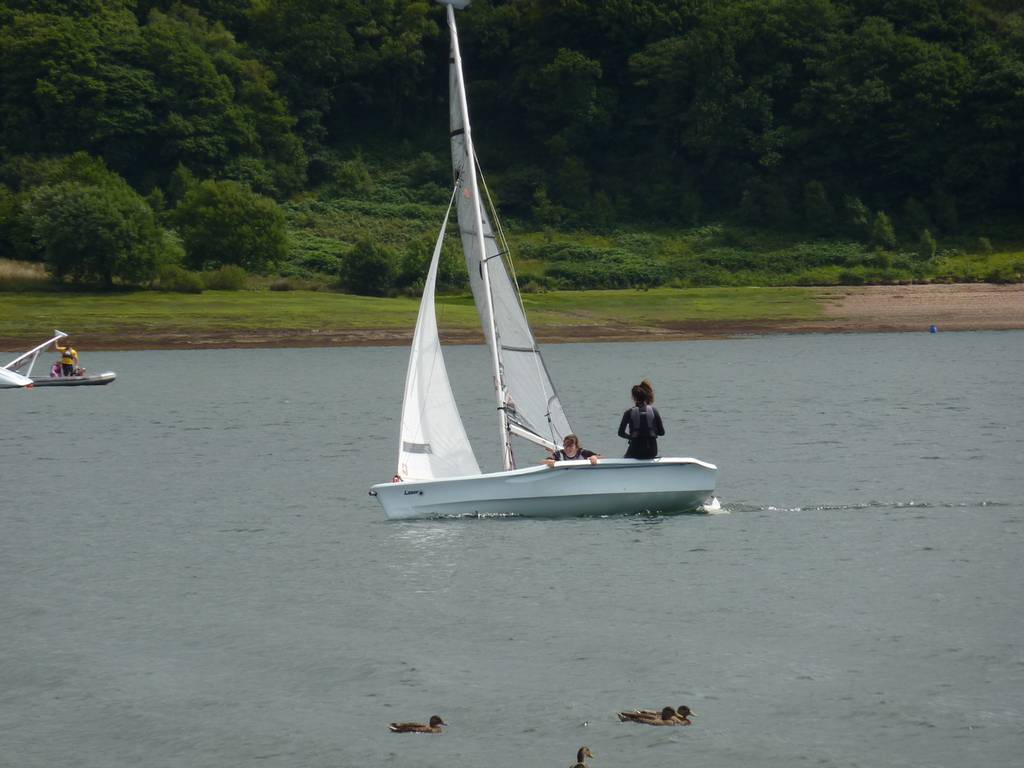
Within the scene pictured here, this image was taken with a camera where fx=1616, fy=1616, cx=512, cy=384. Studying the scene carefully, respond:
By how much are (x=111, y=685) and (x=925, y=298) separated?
77.1 meters

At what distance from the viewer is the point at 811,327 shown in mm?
86375

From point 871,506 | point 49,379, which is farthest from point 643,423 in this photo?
point 49,379

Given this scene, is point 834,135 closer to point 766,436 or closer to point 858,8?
point 858,8

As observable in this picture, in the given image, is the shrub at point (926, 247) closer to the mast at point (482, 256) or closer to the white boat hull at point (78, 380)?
the white boat hull at point (78, 380)

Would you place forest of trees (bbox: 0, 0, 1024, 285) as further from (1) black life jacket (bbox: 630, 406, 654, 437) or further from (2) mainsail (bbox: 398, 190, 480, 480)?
(1) black life jacket (bbox: 630, 406, 654, 437)

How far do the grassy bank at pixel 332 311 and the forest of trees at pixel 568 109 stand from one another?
46.3ft

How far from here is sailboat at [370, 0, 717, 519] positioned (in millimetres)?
28953

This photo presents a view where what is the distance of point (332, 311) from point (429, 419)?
189 feet

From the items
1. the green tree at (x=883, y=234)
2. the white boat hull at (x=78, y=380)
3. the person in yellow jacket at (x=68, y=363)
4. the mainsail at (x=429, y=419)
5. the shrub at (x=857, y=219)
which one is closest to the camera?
the mainsail at (x=429, y=419)

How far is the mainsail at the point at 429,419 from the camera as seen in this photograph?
97.3 feet

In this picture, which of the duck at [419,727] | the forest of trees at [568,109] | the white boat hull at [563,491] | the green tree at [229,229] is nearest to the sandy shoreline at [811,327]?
the forest of trees at [568,109]

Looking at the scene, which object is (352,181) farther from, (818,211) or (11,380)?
(11,380)

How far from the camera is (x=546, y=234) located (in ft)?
380

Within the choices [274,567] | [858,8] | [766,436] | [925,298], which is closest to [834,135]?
[858,8]
